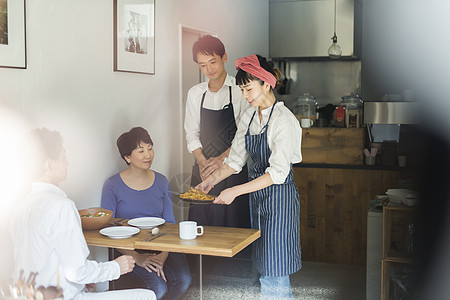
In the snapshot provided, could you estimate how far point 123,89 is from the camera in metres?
1.63

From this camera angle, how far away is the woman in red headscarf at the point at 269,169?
139 centimetres

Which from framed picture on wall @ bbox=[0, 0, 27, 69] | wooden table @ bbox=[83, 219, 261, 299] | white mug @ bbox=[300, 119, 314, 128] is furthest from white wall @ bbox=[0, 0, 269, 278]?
white mug @ bbox=[300, 119, 314, 128]

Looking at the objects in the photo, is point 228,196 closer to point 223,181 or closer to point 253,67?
point 253,67

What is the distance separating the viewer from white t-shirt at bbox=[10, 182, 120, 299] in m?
1.07

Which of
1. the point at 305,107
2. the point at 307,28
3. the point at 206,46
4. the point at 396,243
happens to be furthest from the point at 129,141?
the point at 307,28

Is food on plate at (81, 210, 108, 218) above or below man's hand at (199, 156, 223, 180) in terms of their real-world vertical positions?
below

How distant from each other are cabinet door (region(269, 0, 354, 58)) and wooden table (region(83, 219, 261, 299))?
1.73m

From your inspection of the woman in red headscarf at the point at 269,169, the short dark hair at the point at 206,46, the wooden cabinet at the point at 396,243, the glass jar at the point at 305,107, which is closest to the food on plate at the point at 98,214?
the woman in red headscarf at the point at 269,169

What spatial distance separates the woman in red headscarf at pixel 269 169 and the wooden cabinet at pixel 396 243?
0.31 m

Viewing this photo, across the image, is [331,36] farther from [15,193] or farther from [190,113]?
[15,193]

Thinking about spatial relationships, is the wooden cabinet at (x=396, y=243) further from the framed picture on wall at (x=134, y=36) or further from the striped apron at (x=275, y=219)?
the framed picture on wall at (x=134, y=36)

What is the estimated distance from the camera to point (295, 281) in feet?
6.79

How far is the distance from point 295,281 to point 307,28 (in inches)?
53.9

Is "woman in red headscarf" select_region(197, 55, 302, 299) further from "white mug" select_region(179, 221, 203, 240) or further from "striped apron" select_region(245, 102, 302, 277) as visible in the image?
"white mug" select_region(179, 221, 203, 240)
